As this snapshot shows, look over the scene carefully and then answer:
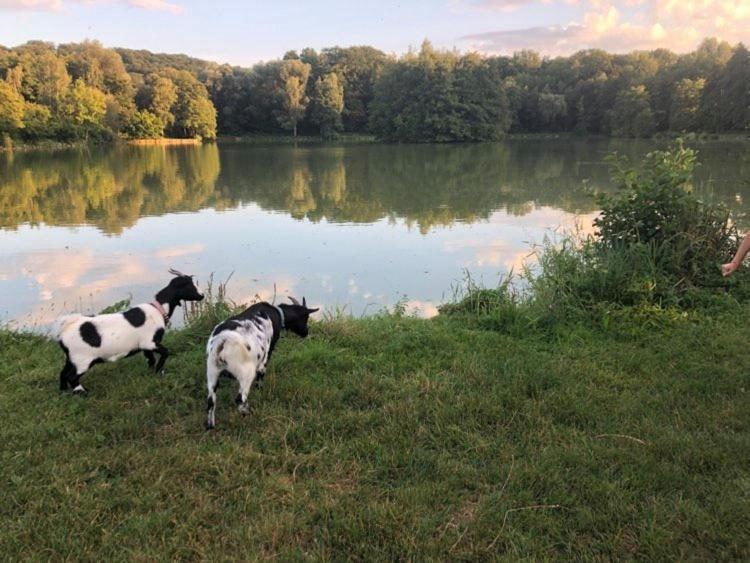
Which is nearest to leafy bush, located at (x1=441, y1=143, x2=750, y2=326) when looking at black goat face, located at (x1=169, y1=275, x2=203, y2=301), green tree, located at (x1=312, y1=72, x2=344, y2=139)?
black goat face, located at (x1=169, y1=275, x2=203, y2=301)

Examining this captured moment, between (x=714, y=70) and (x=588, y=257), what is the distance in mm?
68970

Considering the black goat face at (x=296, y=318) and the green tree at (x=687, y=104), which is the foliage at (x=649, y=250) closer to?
the black goat face at (x=296, y=318)

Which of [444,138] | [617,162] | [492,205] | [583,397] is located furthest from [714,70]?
[583,397]

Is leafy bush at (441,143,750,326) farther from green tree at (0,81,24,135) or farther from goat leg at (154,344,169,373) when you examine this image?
green tree at (0,81,24,135)

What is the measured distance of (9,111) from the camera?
162 ft

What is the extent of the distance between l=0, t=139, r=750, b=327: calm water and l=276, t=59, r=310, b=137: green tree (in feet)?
171

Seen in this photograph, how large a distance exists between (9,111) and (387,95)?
41317 mm

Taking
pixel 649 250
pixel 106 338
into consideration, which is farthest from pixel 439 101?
pixel 106 338

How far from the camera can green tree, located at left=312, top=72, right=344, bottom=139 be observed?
250 ft

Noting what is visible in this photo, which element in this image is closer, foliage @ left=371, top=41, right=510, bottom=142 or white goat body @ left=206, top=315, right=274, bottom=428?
white goat body @ left=206, top=315, right=274, bottom=428

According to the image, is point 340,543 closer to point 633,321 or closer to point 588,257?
point 633,321

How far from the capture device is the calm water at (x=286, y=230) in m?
9.51

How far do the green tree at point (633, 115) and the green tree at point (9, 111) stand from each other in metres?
62.3

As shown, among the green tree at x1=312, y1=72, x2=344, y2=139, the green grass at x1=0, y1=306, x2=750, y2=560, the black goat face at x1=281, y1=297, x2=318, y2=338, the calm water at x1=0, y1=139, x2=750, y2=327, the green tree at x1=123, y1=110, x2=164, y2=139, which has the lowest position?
the calm water at x1=0, y1=139, x2=750, y2=327
